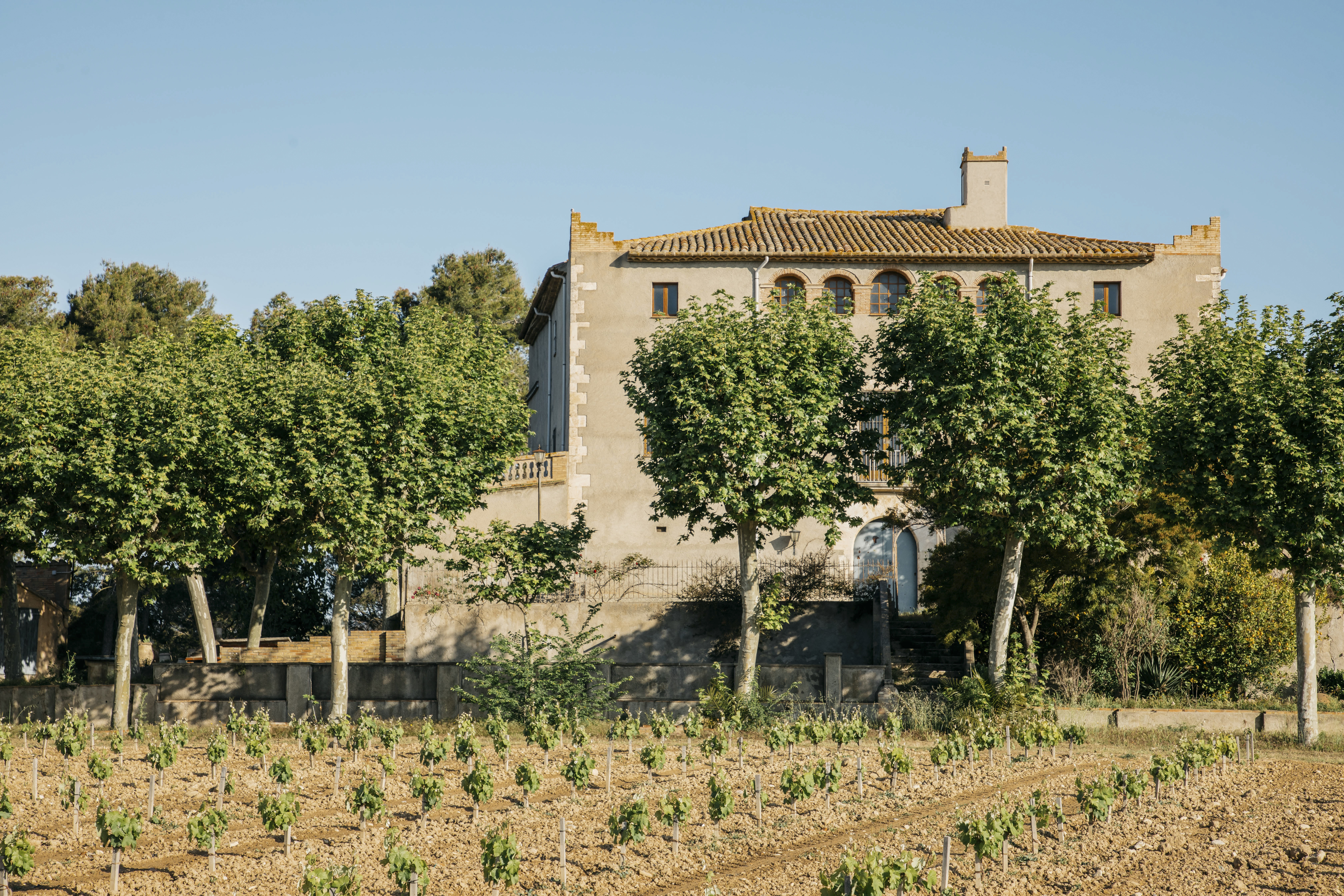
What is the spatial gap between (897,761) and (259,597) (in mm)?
16277

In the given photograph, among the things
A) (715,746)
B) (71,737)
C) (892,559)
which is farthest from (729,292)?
(71,737)

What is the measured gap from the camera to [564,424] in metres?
33.4

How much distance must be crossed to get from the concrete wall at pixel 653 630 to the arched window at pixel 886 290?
9.93 m

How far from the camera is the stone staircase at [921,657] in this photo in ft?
82.0

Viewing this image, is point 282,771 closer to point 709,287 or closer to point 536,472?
point 536,472

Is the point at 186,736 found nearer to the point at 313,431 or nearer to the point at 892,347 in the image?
the point at 313,431

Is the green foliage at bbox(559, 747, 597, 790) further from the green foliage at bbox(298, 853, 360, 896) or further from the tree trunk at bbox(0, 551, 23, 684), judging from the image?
the tree trunk at bbox(0, 551, 23, 684)

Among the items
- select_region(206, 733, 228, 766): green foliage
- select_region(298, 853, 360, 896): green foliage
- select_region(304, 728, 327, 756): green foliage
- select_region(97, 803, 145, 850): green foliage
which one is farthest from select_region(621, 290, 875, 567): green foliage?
select_region(298, 853, 360, 896): green foliage

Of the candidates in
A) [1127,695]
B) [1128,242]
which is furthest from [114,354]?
[1128,242]

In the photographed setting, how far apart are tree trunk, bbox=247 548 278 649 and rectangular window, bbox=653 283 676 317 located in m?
12.3

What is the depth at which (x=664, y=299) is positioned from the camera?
108ft

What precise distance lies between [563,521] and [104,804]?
62.8ft

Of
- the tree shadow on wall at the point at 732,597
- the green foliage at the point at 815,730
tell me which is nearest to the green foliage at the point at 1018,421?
the green foliage at the point at 815,730

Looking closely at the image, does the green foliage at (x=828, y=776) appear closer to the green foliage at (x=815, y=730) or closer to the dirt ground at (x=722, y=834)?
the dirt ground at (x=722, y=834)
